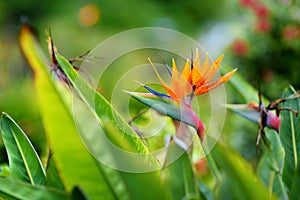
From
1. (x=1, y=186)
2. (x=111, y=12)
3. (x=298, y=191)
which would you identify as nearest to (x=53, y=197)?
(x=1, y=186)

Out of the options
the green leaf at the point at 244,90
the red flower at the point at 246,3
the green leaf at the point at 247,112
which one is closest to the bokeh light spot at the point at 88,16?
the red flower at the point at 246,3

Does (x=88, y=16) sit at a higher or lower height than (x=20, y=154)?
higher

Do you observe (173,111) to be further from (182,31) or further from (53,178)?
(182,31)

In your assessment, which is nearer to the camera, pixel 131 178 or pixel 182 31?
pixel 131 178

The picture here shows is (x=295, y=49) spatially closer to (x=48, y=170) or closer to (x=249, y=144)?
(x=249, y=144)

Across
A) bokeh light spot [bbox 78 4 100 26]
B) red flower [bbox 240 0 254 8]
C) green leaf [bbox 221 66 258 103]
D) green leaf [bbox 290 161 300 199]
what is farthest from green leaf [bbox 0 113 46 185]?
bokeh light spot [bbox 78 4 100 26]

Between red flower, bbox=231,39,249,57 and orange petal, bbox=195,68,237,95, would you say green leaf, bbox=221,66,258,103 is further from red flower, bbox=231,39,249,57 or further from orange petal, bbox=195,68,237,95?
red flower, bbox=231,39,249,57

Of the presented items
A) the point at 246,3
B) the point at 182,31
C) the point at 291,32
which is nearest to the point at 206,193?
the point at 291,32
